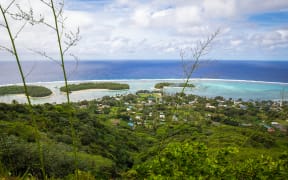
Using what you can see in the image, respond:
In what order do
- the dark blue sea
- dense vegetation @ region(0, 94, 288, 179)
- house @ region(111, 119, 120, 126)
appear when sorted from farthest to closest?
house @ region(111, 119, 120, 126) → the dark blue sea → dense vegetation @ region(0, 94, 288, 179)

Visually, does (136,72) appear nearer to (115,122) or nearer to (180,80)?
(115,122)

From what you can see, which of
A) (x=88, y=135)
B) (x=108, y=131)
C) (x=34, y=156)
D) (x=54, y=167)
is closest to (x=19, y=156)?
(x=34, y=156)

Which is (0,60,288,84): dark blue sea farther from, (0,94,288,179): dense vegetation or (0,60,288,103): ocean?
(0,94,288,179): dense vegetation

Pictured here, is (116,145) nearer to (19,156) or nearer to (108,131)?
(108,131)

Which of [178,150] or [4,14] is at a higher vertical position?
[4,14]

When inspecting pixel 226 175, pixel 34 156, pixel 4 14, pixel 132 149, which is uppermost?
pixel 4 14

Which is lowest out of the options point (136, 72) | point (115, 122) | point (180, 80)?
point (115, 122)

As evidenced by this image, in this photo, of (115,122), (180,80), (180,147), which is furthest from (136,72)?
(180,147)

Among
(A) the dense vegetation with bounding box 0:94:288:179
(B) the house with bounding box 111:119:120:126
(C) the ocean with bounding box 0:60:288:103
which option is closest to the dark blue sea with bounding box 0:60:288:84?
(C) the ocean with bounding box 0:60:288:103

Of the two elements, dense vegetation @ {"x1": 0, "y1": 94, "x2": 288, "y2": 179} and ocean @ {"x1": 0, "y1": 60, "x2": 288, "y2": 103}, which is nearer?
dense vegetation @ {"x1": 0, "y1": 94, "x2": 288, "y2": 179}

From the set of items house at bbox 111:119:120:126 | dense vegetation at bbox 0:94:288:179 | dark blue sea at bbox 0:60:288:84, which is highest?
dark blue sea at bbox 0:60:288:84

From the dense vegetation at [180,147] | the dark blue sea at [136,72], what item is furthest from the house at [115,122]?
the dense vegetation at [180,147]
